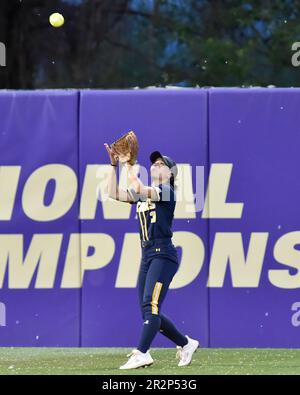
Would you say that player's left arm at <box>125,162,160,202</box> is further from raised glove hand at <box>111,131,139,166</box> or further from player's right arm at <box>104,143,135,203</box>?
player's right arm at <box>104,143,135,203</box>

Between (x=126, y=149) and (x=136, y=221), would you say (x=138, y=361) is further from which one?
(x=136, y=221)

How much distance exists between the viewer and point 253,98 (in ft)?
36.0

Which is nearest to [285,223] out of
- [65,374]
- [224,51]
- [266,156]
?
[266,156]

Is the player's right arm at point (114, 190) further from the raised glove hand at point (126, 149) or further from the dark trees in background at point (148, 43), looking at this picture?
the dark trees in background at point (148, 43)

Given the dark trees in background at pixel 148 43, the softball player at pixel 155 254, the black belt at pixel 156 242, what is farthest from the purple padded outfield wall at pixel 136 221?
the dark trees in background at pixel 148 43

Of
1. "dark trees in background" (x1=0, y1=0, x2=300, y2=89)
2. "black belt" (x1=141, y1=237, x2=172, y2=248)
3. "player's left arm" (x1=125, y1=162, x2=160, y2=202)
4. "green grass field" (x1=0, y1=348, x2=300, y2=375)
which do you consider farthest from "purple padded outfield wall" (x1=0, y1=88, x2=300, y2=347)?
"dark trees in background" (x1=0, y1=0, x2=300, y2=89)

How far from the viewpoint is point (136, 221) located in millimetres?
11023

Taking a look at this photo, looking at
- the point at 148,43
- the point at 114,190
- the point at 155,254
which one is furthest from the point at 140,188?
the point at 148,43

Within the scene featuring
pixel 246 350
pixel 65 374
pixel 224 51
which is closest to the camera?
pixel 65 374

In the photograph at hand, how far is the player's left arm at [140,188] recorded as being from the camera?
30.4 ft

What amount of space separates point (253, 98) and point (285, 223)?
43.0 inches

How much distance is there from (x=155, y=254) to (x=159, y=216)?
0.29 metres

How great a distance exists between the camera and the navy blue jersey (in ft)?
31.4

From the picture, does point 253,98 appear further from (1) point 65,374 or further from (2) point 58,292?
(1) point 65,374
